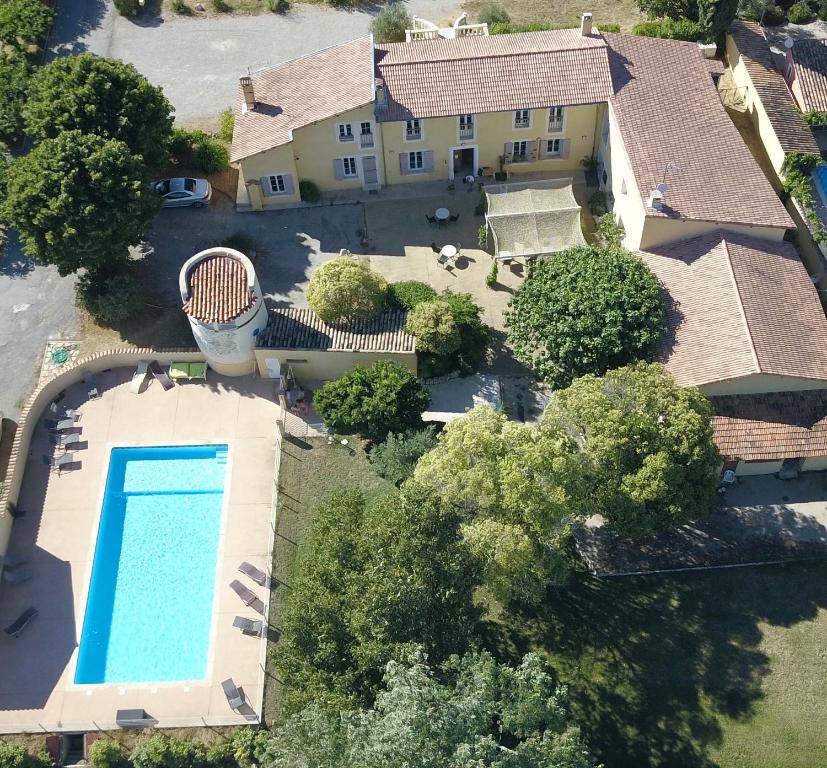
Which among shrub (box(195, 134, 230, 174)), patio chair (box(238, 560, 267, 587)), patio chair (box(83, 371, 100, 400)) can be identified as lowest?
patio chair (box(238, 560, 267, 587))

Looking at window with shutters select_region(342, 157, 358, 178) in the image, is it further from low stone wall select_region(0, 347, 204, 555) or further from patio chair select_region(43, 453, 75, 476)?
patio chair select_region(43, 453, 75, 476)

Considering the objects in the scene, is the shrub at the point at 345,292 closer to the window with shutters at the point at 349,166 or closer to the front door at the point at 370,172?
the window with shutters at the point at 349,166

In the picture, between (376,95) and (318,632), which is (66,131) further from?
(318,632)

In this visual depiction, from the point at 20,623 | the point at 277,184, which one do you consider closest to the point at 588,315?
the point at 277,184

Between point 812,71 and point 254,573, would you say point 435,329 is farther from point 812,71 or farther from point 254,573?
point 812,71

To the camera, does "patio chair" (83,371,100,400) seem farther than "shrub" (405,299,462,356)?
Yes

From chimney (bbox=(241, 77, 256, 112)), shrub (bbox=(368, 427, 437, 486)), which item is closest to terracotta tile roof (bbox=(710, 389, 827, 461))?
shrub (bbox=(368, 427, 437, 486))

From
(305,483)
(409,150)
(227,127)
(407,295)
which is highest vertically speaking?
(409,150)
